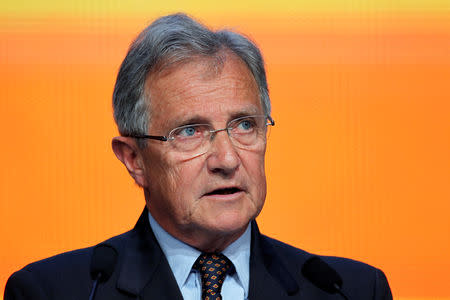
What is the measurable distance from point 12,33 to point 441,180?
2.15 metres

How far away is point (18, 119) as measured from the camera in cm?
374

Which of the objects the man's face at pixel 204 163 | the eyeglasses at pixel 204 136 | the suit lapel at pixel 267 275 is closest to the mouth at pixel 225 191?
the man's face at pixel 204 163

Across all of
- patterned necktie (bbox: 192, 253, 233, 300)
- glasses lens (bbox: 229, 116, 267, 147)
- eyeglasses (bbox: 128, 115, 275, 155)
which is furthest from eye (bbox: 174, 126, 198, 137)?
patterned necktie (bbox: 192, 253, 233, 300)

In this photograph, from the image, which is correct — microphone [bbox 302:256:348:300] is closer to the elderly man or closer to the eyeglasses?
the elderly man

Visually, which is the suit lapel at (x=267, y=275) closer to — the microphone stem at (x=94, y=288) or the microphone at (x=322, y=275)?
the microphone at (x=322, y=275)

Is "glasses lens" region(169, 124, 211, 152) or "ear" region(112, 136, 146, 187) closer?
"glasses lens" region(169, 124, 211, 152)

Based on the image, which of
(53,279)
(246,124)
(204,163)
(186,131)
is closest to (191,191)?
(204,163)

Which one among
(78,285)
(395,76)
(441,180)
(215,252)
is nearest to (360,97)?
(395,76)

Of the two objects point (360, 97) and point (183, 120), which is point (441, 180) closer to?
point (360, 97)

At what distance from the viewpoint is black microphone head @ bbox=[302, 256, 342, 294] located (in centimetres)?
263

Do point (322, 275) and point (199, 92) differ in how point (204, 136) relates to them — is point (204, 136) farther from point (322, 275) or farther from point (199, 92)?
point (322, 275)

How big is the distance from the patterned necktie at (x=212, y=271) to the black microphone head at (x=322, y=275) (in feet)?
0.88

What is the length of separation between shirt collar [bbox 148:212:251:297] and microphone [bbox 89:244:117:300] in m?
0.17

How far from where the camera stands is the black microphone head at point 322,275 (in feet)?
8.64
